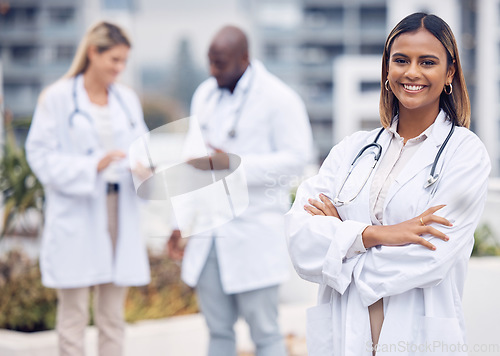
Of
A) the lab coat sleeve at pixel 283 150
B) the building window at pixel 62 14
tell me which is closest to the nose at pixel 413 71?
the lab coat sleeve at pixel 283 150

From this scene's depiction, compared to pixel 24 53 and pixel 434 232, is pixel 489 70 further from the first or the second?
pixel 434 232

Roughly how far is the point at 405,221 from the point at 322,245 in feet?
0.73

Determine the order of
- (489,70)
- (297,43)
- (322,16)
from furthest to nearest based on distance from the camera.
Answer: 1. (322,16)
2. (297,43)
3. (489,70)

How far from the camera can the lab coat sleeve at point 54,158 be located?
10.5 feet

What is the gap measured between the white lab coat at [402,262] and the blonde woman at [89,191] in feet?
5.03

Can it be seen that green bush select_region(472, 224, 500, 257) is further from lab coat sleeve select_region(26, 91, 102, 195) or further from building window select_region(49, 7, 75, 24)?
building window select_region(49, 7, 75, 24)

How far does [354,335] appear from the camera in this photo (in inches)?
72.3

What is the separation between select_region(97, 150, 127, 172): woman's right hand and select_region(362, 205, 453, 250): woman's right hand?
1661 millimetres

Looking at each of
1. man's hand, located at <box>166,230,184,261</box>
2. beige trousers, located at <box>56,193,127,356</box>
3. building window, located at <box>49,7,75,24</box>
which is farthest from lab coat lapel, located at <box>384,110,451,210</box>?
building window, located at <box>49,7,75,24</box>

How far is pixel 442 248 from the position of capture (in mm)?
1739

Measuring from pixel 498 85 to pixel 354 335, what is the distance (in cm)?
3469

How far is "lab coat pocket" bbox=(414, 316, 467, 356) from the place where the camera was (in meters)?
1.75

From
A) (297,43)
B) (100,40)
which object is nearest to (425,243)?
(100,40)

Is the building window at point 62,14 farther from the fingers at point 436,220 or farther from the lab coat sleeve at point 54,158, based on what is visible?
the fingers at point 436,220
